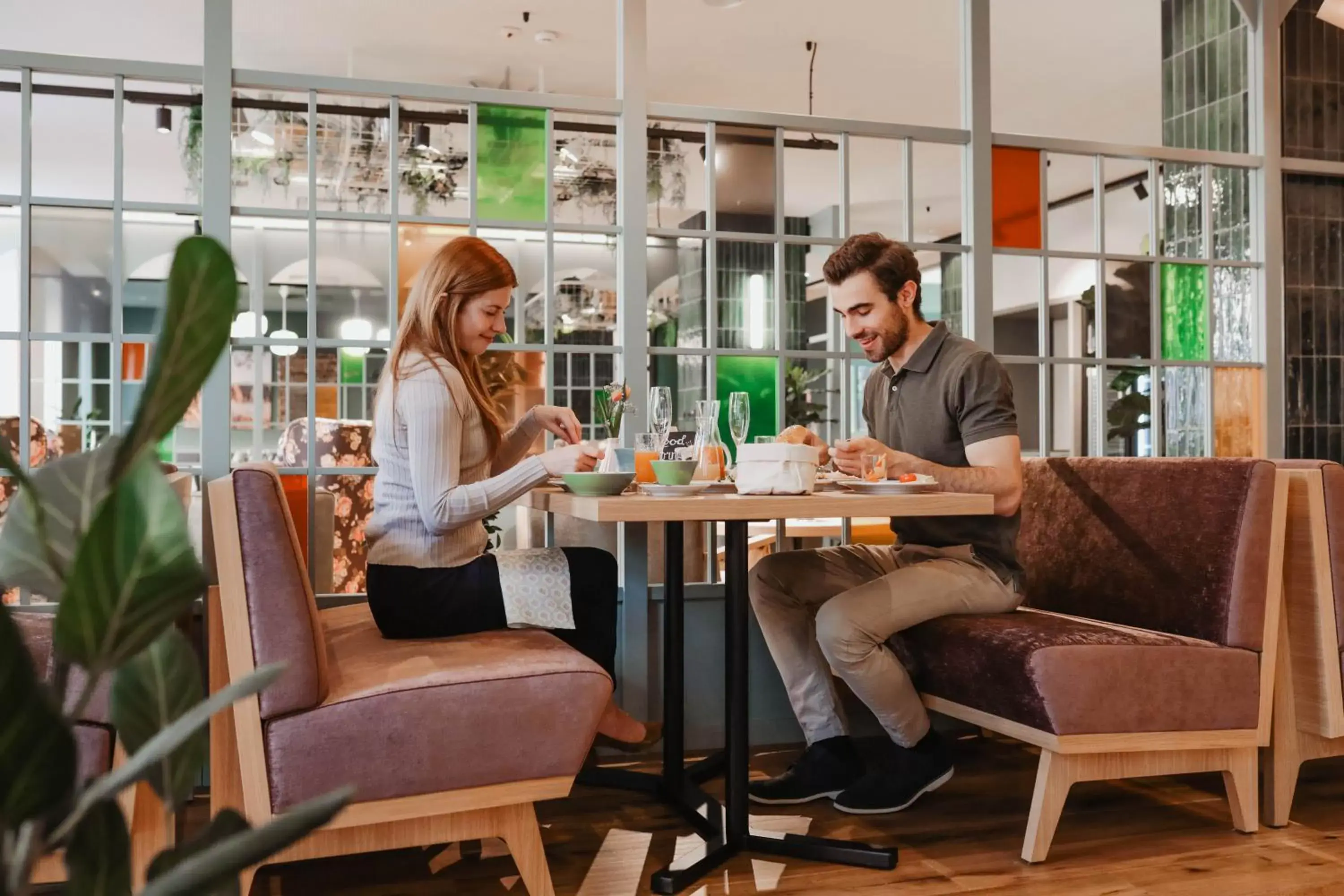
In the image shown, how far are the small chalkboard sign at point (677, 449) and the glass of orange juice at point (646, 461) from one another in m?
0.02

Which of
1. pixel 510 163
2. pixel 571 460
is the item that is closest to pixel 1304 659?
pixel 571 460

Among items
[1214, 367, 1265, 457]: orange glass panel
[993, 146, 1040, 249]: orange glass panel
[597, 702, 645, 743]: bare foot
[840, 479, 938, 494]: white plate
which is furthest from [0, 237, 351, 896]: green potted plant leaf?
[1214, 367, 1265, 457]: orange glass panel

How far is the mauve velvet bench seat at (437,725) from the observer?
1798 mm

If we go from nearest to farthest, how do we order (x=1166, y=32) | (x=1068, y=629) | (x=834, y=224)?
(x=1068, y=629), (x=834, y=224), (x=1166, y=32)

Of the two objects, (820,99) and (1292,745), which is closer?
(1292,745)

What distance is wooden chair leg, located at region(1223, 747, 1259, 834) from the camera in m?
2.37

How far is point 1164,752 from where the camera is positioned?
2301mm

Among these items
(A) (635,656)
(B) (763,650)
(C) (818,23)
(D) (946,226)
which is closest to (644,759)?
(A) (635,656)

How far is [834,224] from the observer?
3359mm

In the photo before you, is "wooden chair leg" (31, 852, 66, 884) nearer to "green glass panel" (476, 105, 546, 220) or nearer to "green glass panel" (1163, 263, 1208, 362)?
"green glass panel" (476, 105, 546, 220)

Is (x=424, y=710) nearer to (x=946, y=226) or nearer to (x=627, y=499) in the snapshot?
(x=627, y=499)

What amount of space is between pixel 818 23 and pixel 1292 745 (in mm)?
4097

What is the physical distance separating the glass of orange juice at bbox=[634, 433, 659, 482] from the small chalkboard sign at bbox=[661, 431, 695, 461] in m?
0.02

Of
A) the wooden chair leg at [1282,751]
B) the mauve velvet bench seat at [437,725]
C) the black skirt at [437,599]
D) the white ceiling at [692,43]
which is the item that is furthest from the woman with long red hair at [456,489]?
the white ceiling at [692,43]
